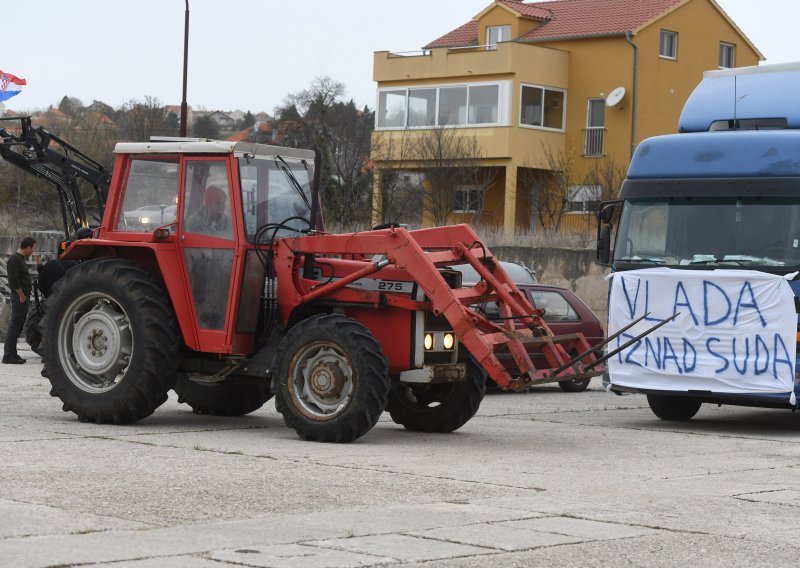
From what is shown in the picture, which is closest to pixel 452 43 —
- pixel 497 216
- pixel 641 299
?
pixel 497 216

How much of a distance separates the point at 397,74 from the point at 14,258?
108 ft

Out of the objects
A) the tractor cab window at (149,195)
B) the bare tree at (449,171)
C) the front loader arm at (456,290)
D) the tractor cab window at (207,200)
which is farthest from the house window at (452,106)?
the front loader arm at (456,290)

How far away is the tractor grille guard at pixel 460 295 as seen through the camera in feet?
40.4

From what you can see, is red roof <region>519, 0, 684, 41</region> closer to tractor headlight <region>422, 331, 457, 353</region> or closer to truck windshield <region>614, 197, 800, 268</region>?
truck windshield <region>614, 197, 800, 268</region>

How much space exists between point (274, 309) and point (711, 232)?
4628 mm

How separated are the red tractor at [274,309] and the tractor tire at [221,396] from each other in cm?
61

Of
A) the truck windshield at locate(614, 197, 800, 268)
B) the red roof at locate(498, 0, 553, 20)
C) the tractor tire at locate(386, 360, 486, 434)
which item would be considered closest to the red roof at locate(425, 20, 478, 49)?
the red roof at locate(498, 0, 553, 20)

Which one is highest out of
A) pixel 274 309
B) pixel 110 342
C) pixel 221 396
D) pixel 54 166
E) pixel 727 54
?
pixel 727 54

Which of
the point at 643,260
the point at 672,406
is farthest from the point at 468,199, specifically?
the point at 643,260

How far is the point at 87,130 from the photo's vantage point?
61906 mm

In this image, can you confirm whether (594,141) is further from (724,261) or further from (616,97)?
(724,261)

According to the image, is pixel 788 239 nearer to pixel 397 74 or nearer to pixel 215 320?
pixel 215 320

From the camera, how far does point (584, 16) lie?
53625 millimetres

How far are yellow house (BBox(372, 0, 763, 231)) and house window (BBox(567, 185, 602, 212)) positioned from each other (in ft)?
0.24
